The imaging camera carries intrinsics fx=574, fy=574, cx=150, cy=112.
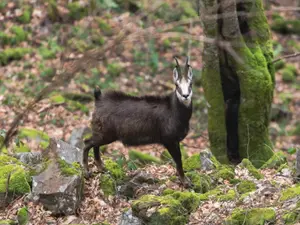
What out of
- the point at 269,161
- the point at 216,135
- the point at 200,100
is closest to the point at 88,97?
the point at 200,100

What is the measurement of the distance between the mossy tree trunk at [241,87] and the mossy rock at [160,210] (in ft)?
10.8

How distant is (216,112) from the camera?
10.2m

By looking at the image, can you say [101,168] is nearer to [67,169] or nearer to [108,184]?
[108,184]

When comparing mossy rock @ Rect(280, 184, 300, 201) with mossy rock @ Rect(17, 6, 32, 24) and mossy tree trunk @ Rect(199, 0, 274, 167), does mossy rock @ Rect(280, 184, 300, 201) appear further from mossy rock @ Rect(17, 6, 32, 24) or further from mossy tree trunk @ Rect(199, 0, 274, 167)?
mossy rock @ Rect(17, 6, 32, 24)

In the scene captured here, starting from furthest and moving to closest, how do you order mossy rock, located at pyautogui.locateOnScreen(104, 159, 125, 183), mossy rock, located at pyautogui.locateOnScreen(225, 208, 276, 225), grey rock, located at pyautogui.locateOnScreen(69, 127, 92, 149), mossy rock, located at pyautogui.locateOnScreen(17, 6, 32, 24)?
mossy rock, located at pyautogui.locateOnScreen(17, 6, 32, 24) < grey rock, located at pyautogui.locateOnScreen(69, 127, 92, 149) < mossy rock, located at pyautogui.locateOnScreen(104, 159, 125, 183) < mossy rock, located at pyautogui.locateOnScreen(225, 208, 276, 225)

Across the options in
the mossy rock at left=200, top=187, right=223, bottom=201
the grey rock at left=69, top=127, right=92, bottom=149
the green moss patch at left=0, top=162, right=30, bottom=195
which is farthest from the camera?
the grey rock at left=69, top=127, right=92, bottom=149

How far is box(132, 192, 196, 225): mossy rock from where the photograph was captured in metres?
6.60

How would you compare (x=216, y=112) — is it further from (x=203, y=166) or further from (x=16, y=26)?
(x=16, y=26)

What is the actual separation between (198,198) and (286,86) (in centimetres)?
1172

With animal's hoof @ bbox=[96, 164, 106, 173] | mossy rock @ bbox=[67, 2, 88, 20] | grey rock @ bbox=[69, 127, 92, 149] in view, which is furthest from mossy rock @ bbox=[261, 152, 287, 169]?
mossy rock @ bbox=[67, 2, 88, 20]

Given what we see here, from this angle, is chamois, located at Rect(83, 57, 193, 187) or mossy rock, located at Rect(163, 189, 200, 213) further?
chamois, located at Rect(83, 57, 193, 187)

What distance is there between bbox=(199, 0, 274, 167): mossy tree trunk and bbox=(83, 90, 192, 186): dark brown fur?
2.03 m

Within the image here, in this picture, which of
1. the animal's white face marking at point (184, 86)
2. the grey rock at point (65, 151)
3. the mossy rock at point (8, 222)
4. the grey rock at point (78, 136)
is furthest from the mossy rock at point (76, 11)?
the mossy rock at point (8, 222)

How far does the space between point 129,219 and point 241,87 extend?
408 cm
